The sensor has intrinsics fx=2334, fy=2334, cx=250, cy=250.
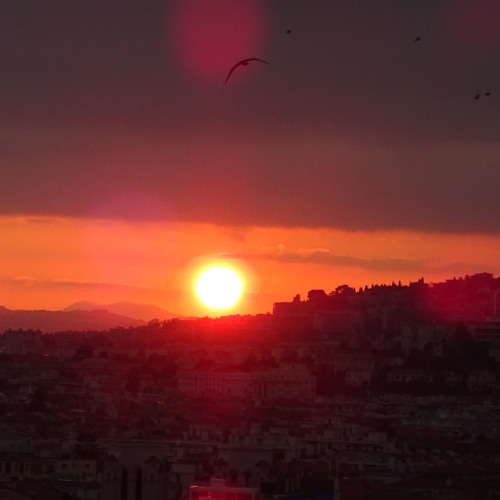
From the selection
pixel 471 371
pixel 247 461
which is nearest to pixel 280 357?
pixel 471 371

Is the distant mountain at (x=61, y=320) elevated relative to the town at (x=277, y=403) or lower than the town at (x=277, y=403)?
elevated

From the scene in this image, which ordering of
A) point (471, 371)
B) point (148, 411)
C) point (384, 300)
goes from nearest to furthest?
1. point (148, 411)
2. point (471, 371)
3. point (384, 300)

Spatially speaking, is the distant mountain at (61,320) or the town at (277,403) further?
the distant mountain at (61,320)

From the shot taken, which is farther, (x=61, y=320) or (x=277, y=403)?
(x=61, y=320)

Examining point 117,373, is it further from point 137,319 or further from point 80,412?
point 137,319
